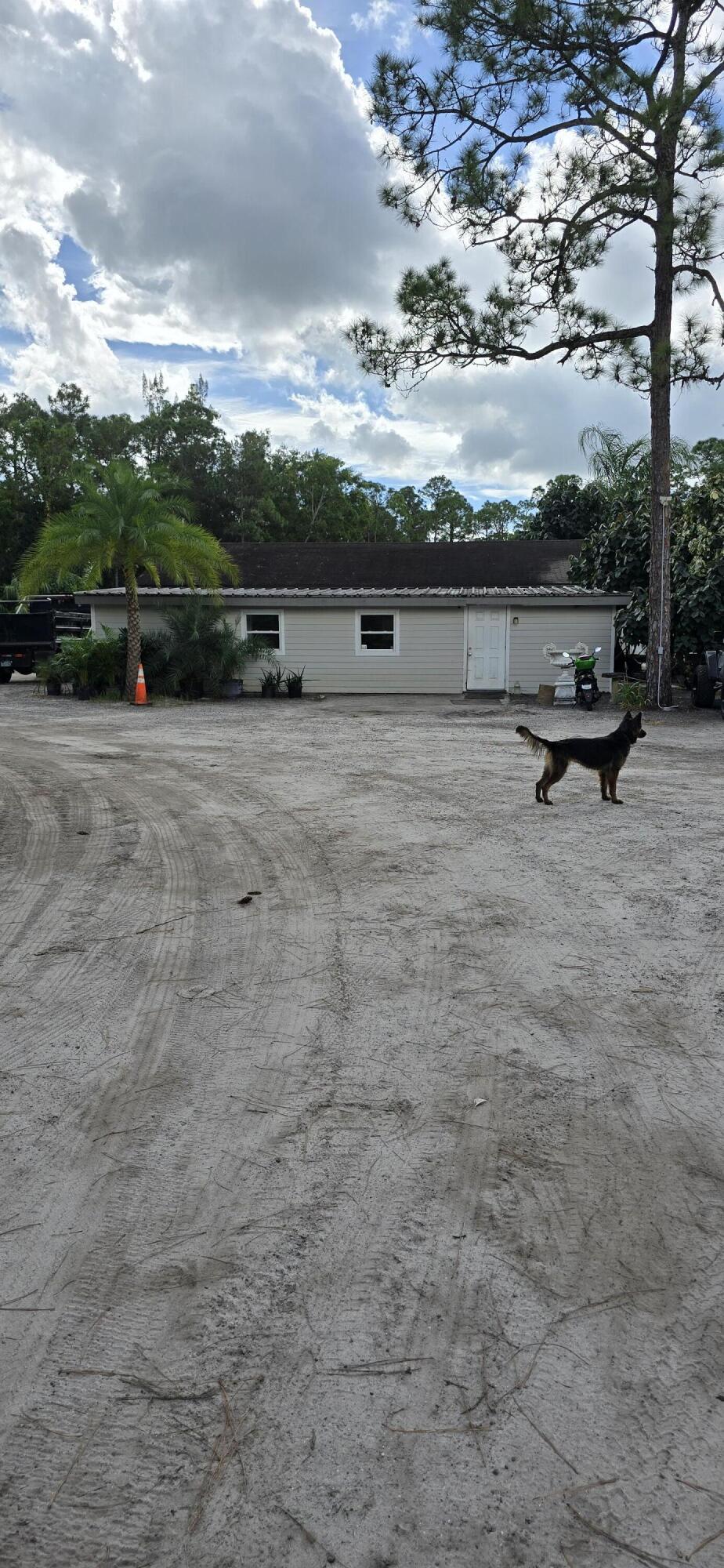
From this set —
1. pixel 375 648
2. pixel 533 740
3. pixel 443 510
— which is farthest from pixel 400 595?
pixel 443 510

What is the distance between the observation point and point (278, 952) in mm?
4301

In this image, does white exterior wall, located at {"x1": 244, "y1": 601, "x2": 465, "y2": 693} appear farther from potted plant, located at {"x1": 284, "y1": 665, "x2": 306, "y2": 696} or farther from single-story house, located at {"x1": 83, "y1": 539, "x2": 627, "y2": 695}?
potted plant, located at {"x1": 284, "y1": 665, "x2": 306, "y2": 696}

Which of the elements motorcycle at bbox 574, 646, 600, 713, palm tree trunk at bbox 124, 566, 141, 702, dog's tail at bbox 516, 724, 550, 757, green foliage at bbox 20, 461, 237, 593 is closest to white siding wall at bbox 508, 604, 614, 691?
motorcycle at bbox 574, 646, 600, 713

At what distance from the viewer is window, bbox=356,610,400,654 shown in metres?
21.4

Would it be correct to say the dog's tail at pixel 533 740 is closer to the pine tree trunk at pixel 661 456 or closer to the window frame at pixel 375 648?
the pine tree trunk at pixel 661 456

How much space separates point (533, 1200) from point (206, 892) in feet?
10.4

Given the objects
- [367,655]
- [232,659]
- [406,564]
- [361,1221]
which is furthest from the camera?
[406,564]

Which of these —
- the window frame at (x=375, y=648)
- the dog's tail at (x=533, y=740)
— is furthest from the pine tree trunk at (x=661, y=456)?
the dog's tail at (x=533, y=740)

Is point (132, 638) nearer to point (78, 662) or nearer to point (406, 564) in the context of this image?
point (78, 662)

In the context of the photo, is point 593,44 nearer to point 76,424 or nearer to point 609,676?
point 609,676

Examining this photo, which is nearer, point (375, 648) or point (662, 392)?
point (662, 392)

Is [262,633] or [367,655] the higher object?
[262,633]

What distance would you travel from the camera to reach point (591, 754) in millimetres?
7797

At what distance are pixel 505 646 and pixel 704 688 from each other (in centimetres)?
548
